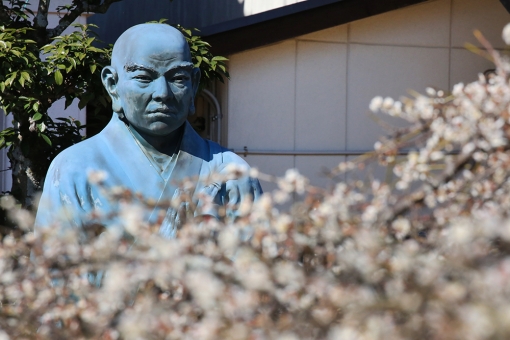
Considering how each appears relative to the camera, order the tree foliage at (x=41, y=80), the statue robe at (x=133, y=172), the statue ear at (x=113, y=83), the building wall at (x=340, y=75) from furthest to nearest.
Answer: the building wall at (x=340, y=75)
the tree foliage at (x=41, y=80)
the statue ear at (x=113, y=83)
the statue robe at (x=133, y=172)

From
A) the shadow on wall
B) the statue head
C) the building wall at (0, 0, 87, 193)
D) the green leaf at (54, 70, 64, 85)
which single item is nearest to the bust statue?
the statue head

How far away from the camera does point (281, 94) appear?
6738mm

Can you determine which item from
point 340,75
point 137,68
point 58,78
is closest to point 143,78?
point 137,68

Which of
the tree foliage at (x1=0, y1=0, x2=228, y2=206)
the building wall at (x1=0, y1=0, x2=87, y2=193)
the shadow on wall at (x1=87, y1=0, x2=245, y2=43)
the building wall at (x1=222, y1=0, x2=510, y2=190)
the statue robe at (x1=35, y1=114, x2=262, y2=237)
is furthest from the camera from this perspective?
the shadow on wall at (x1=87, y1=0, x2=245, y2=43)

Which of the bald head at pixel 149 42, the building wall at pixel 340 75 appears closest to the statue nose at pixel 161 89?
the bald head at pixel 149 42

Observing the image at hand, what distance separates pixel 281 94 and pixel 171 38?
3.61 metres

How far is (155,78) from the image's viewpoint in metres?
3.14

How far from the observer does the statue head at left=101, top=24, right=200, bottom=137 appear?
312 cm

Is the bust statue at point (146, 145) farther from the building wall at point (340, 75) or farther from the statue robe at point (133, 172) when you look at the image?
the building wall at point (340, 75)

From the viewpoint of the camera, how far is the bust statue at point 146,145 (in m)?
3.08

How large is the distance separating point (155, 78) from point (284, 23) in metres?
3.53

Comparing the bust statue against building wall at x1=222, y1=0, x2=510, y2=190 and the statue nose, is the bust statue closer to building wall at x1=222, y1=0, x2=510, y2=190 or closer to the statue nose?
the statue nose

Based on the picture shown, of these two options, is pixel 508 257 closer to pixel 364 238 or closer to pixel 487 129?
pixel 364 238

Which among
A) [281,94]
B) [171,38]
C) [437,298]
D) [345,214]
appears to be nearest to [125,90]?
[171,38]
